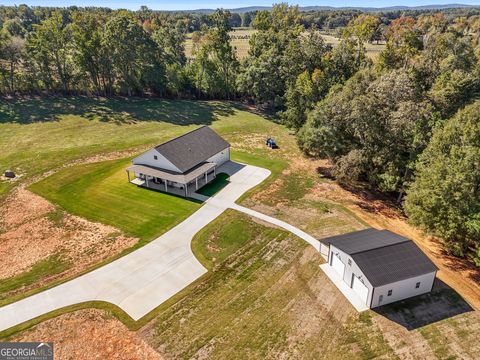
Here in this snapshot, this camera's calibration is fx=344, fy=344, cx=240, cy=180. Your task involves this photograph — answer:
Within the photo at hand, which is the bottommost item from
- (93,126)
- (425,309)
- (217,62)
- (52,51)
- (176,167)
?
(425,309)

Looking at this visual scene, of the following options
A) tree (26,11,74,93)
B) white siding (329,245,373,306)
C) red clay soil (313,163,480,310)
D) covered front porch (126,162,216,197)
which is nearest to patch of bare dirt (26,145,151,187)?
covered front porch (126,162,216,197)

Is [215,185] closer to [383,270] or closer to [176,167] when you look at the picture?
[176,167]

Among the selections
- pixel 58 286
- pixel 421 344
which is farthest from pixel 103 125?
pixel 421 344

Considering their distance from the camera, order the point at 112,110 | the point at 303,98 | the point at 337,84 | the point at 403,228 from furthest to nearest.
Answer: the point at 112,110
the point at 303,98
the point at 337,84
the point at 403,228

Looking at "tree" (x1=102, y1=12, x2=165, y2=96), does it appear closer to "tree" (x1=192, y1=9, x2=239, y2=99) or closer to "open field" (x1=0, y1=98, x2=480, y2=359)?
"tree" (x1=192, y1=9, x2=239, y2=99)

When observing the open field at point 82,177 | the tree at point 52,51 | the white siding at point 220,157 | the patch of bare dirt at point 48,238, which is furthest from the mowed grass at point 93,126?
the white siding at point 220,157

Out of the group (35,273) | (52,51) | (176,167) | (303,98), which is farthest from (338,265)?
(52,51)

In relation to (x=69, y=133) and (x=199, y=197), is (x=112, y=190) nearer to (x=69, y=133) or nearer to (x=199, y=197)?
(x=199, y=197)
